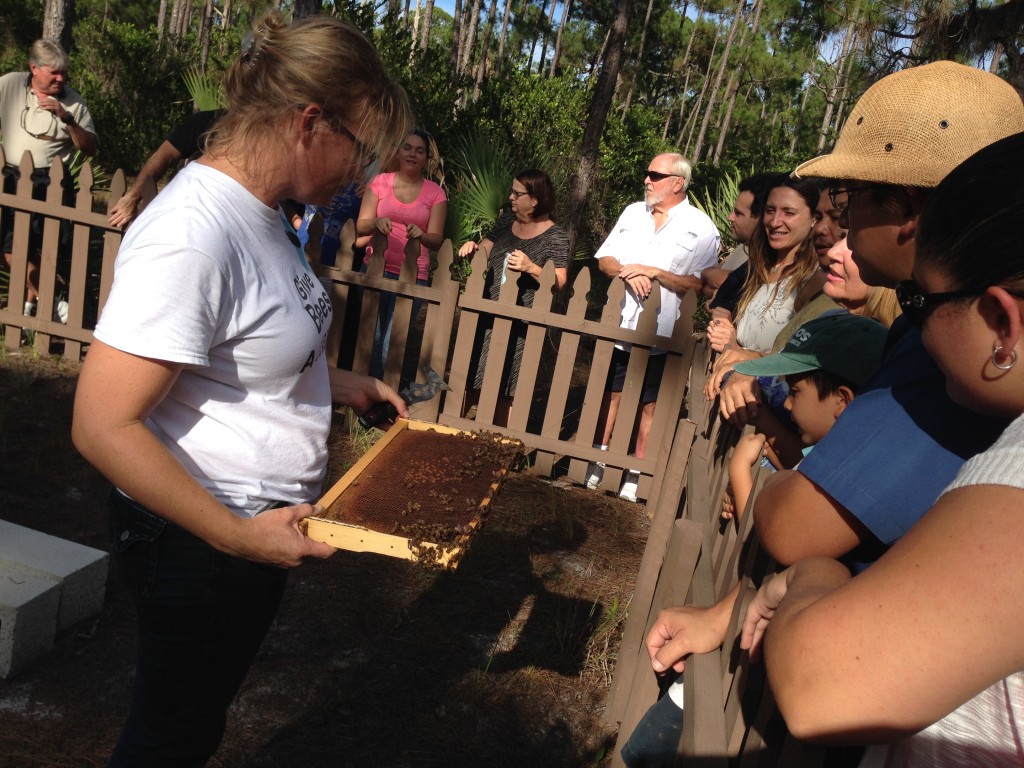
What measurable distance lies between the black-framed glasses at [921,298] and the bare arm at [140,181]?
556cm

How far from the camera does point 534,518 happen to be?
194 inches

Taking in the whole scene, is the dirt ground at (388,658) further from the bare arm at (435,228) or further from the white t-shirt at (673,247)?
the bare arm at (435,228)

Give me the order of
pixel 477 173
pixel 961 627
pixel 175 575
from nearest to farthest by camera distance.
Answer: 1. pixel 961 627
2. pixel 175 575
3. pixel 477 173

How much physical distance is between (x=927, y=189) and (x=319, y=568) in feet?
11.2

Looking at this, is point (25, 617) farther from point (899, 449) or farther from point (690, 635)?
point (899, 449)

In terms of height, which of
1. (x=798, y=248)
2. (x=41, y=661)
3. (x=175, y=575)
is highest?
(x=798, y=248)

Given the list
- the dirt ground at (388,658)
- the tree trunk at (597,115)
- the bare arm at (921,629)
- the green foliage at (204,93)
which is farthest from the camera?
the green foliage at (204,93)

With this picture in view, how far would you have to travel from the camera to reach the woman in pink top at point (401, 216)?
19.1ft

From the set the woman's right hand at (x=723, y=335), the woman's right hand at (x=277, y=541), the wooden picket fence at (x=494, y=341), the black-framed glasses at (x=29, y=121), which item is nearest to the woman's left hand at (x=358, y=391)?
the woman's right hand at (x=277, y=541)

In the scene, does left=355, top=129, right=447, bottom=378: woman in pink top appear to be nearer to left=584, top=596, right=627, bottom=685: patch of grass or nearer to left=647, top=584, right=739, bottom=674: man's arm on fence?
left=584, top=596, right=627, bottom=685: patch of grass

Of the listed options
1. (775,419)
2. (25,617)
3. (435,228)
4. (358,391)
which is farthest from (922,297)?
(435,228)

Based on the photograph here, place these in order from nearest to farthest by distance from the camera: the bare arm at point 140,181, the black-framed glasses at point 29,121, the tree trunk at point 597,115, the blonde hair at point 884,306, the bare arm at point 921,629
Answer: the bare arm at point 921,629, the blonde hair at point 884,306, the bare arm at point 140,181, the black-framed glasses at point 29,121, the tree trunk at point 597,115

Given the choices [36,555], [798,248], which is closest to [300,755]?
[36,555]

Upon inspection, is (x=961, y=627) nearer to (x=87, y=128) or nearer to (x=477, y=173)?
(x=87, y=128)
